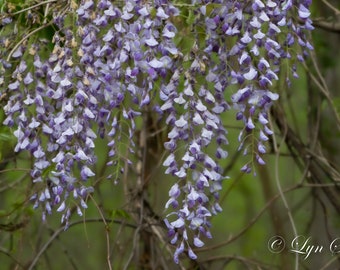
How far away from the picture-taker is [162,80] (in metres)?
2.46

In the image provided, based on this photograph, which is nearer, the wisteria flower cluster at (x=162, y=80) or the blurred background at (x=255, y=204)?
the wisteria flower cluster at (x=162, y=80)

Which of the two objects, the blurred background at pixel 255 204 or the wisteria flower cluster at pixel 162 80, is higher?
the wisteria flower cluster at pixel 162 80

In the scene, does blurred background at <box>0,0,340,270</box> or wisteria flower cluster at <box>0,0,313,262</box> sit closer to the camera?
wisteria flower cluster at <box>0,0,313,262</box>

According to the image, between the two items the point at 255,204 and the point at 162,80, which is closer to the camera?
the point at 162,80

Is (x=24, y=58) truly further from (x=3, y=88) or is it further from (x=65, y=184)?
(x=65, y=184)

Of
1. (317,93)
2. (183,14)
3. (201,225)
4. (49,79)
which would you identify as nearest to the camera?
(201,225)

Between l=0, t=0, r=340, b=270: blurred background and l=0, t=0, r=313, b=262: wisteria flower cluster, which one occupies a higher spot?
l=0, t=0, r=313, b=262: wisteria flower cluster

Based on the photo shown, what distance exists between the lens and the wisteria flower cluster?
2338 mm

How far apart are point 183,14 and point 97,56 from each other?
0.46m

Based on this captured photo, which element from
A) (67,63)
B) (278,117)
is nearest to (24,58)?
(67,63)

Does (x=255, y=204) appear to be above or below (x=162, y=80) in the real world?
below

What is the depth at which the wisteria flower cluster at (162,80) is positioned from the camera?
234cm

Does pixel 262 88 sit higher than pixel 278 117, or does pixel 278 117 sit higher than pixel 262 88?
pixel 262 88

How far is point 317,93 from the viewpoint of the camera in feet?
15.2
